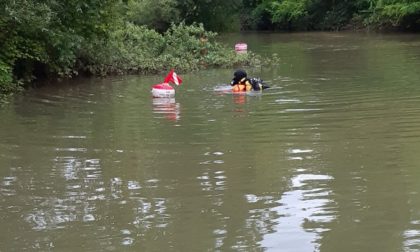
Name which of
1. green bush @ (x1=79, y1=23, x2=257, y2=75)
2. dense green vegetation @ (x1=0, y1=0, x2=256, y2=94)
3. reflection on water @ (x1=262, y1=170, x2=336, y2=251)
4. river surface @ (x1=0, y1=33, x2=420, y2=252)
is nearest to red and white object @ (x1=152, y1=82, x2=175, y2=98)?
river surface @ (x1=0, y1=33, x2=420, y2=252)

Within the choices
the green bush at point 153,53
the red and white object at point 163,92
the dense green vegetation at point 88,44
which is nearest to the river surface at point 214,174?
the red and white object at point 163,92

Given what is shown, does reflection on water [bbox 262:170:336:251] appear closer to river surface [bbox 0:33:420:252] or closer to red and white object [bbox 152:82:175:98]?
river surface [bbox 0:33:420:252]

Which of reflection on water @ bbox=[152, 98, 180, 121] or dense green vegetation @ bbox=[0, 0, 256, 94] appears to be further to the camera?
dense green vegetation @ bbox=[0, 0, 256, 94]

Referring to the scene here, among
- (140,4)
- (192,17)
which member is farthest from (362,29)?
(140,4)

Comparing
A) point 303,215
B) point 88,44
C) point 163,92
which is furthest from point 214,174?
point 88,44

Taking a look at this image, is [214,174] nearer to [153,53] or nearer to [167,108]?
[167,108]

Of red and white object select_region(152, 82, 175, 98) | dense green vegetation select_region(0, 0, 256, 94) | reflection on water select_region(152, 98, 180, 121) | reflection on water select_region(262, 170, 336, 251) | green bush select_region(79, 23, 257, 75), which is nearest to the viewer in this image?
reflection on water select_region(262, 170, 336, 251)

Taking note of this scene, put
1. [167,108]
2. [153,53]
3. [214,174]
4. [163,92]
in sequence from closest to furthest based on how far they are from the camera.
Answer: [214,174] < [167,108] < [163,92] < [153,53]

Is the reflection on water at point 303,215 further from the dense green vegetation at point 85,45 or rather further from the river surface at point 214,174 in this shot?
the dense green vegetation at point 85,45

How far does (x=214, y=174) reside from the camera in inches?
298

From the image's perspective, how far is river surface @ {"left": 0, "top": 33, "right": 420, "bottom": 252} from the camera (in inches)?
217

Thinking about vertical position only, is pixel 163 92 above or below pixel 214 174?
above

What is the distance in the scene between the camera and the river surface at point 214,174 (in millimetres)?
5520

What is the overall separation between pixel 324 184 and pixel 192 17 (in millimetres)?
48471
